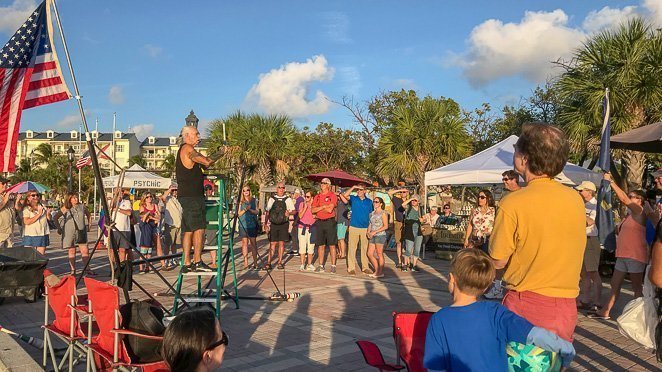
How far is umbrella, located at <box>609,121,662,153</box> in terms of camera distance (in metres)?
8.55

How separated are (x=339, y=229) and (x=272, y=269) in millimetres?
2687

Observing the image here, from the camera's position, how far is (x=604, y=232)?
7.96m

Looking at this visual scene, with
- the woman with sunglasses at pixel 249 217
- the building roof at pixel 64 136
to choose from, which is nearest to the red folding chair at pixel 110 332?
the woman with sunglasses at pixel 249 217

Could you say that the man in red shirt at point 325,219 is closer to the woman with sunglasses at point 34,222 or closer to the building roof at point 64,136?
the woman with sunglasses at point 34,222

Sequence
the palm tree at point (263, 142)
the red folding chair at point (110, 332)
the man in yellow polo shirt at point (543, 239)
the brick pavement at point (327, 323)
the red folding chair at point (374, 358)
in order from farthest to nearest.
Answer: the palm tree at point (263, 142) → the brick pavement at point (327, 323) → the red folding chair at point (110, 332) → the red folding chair at point (374, 358) → the man in yellow polo shirt at point (543, 239)

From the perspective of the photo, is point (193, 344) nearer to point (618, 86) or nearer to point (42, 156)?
point (618, 86)

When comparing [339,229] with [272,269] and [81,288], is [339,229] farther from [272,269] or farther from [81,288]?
[81,288]

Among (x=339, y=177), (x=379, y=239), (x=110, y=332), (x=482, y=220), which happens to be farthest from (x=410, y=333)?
(x=339, y=177)

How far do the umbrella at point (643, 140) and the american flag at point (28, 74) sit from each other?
25.7 feet

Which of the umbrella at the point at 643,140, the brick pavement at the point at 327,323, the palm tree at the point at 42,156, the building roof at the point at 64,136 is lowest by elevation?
the brick pavement at the point at 327,323

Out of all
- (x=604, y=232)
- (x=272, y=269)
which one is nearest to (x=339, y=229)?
(x=272, y=269)

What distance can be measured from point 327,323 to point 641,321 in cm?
400

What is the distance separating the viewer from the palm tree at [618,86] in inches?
593

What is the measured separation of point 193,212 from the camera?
22.2ft
